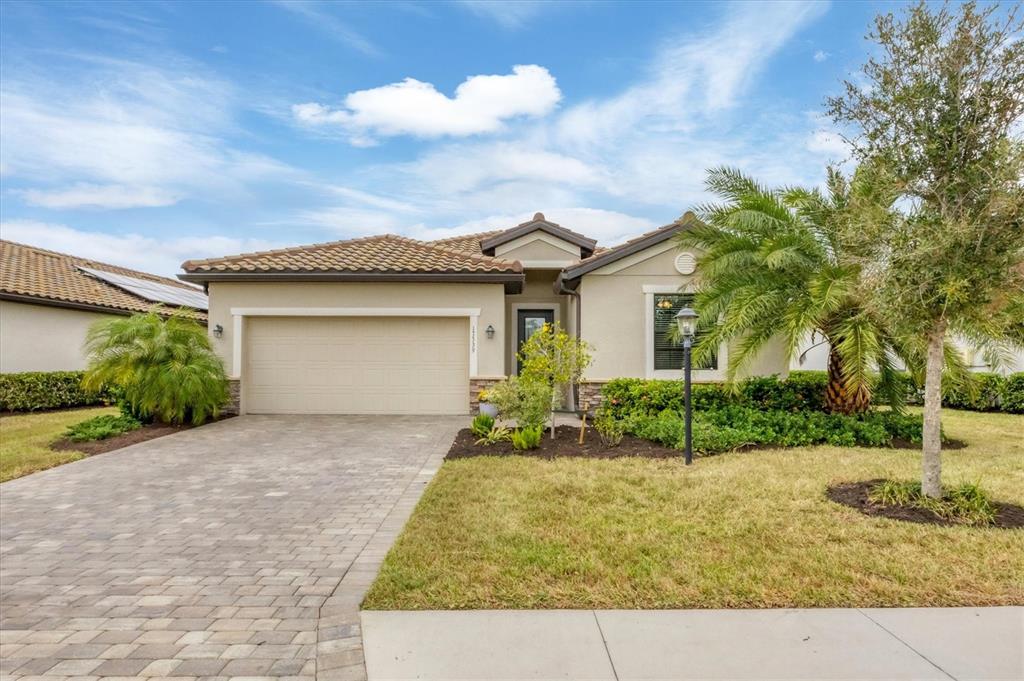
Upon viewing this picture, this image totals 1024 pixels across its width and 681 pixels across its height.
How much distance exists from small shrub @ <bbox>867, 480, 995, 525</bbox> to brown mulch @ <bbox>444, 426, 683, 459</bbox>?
2.95 metres

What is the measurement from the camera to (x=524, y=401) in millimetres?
9617

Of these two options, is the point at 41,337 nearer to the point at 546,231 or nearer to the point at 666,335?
the point at 546,231

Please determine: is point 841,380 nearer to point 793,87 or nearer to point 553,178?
point 793,87

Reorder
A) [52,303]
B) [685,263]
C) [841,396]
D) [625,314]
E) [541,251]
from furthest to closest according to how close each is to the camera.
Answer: [541,251]
[52,303]
[625,314]
[685,263]
[841,396]

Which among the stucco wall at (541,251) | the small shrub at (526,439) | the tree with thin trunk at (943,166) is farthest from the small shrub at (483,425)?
the stucco wall at (541,251)

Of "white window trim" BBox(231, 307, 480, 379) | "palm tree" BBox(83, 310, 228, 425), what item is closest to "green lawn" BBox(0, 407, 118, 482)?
"palm tree" BBox(83, 310, 228, 425)

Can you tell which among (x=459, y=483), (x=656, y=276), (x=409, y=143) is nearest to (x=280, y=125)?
(x=409, y=143)

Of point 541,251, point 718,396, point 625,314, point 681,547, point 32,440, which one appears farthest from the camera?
point 541,251

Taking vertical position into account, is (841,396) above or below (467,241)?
below

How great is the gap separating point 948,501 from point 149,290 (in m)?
24.1

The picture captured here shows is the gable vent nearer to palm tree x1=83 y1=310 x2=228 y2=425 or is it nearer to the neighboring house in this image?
palm tree x1=83 y1=310 x2=228 y2=425

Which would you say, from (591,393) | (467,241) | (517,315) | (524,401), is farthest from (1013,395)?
(467,241)

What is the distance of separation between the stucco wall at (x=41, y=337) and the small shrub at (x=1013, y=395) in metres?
24.0

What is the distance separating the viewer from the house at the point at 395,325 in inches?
515
